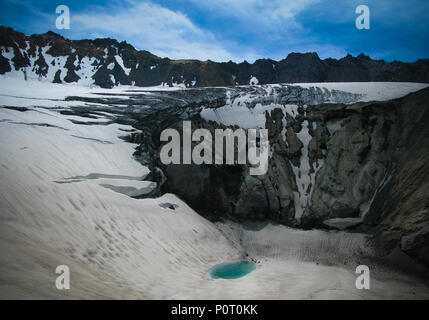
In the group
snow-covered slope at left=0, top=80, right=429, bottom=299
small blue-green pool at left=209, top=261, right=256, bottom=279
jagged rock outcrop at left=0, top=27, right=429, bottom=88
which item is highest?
jagged rock outcrop at left=0, top=27, right=429, bottom=88

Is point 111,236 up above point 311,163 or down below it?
below

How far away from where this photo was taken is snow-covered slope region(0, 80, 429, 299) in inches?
262

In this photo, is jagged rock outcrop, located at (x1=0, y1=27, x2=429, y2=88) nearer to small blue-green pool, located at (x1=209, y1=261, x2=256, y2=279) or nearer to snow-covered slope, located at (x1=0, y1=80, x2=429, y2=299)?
snow-covered slope, located at (x1=0, y1=80, x2=429, y2=299)

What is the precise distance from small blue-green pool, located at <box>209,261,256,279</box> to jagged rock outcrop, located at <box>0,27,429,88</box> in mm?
53472

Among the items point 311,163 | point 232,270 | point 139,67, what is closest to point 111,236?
point 232,270

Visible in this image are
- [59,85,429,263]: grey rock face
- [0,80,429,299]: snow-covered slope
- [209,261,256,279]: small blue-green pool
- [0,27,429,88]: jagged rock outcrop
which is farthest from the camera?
[0,27,429,88]: jagged rock outcrop

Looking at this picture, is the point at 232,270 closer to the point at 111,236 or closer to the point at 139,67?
the point at 111,236

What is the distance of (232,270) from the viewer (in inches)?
444

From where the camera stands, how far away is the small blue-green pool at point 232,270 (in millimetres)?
10256

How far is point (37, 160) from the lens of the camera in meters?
10.4

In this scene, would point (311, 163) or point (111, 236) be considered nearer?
point (111, 236)

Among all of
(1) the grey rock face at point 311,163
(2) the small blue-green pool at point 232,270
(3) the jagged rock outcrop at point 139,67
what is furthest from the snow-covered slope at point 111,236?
(3) the jagged rock outcrop at point 139,67

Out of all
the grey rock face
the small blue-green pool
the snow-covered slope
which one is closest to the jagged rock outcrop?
the grey rock face

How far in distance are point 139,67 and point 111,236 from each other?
7012cm
